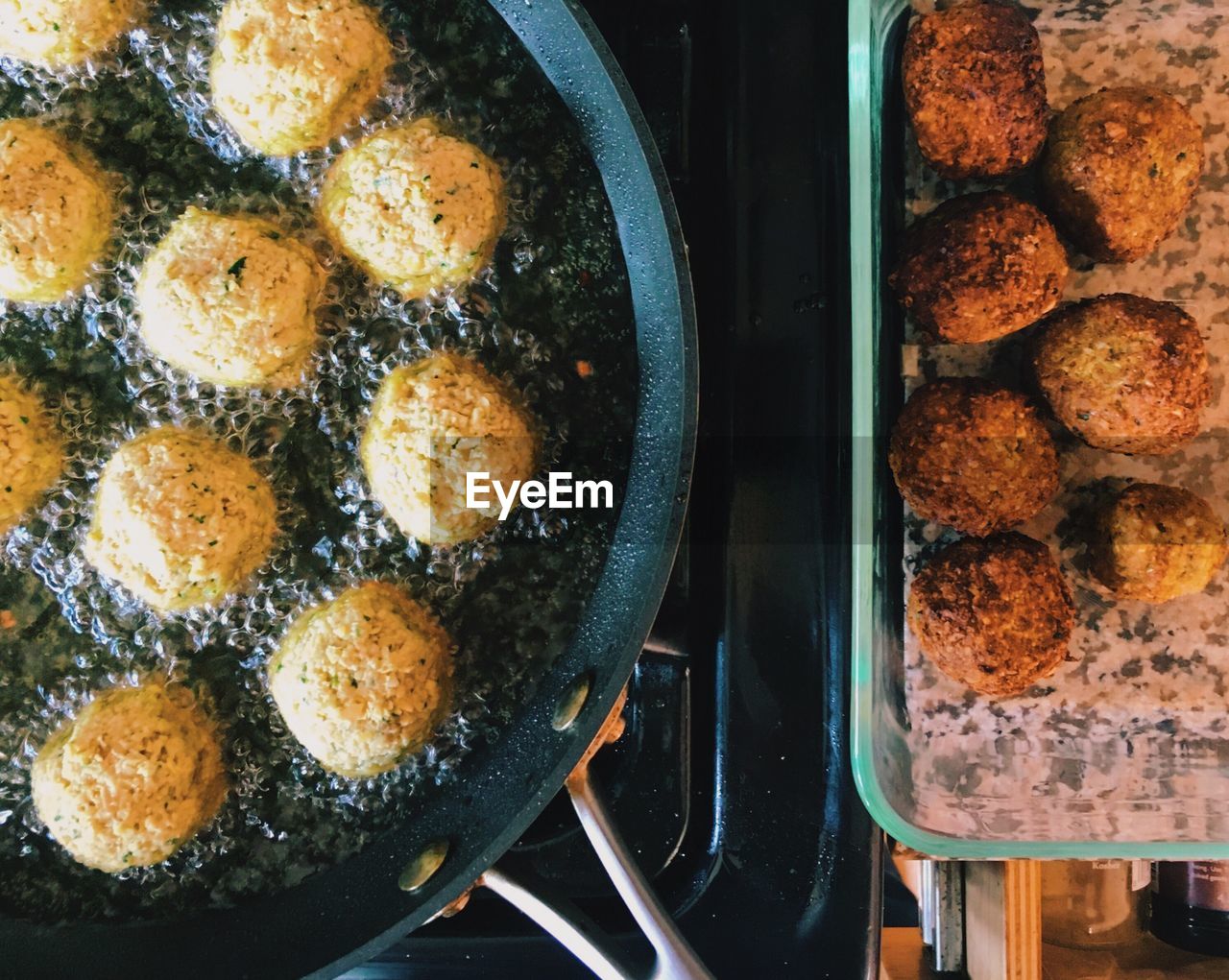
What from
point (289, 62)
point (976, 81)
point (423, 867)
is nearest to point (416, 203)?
point (289, 62)

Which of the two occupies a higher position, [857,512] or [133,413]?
[133,413]

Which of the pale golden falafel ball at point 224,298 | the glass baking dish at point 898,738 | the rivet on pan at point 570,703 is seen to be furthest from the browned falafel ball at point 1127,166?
the pale golden falafel ball at point 224,298

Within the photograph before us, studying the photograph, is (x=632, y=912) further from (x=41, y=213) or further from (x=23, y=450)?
(x=41, y=213)

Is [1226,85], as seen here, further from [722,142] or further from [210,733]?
[210,733]

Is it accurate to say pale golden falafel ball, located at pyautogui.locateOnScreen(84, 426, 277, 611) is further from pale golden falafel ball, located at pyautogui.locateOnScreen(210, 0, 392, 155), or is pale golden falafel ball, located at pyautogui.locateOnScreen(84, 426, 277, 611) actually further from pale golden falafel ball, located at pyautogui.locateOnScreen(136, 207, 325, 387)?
pale golden falafel ball, located at pyautogui.locateOnScreen(210, 0, 392, 155)

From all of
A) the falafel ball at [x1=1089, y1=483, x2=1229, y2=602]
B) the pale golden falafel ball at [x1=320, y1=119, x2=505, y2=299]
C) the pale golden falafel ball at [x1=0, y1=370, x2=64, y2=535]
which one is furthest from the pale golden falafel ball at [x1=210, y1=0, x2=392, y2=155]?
the falafel ball at [x1=1089, y1=483, x2=1229, y2=602]

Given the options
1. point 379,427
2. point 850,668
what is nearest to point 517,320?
point 379,427

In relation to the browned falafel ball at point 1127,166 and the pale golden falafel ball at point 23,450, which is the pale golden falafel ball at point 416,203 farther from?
the browned falafel ball at point 1127,166

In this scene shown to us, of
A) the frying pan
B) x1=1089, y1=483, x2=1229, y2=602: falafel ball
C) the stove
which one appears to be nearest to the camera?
the frying pan
